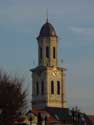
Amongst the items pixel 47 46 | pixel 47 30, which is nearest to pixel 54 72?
pixel 47 46

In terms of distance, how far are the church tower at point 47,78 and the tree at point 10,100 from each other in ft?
235

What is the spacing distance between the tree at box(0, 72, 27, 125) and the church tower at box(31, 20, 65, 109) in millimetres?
71564

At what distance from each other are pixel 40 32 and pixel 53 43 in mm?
4281

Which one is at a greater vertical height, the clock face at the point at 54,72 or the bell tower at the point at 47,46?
the bell tower at the point at 47,46

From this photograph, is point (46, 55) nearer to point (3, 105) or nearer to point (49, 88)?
point (49, 88)

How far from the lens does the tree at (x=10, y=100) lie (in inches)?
2734

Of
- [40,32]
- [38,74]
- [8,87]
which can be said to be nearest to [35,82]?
[38,74]

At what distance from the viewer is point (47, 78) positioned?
5881 inches

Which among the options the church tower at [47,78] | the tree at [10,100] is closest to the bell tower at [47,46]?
the church tower at [47,78]

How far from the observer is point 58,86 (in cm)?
14912

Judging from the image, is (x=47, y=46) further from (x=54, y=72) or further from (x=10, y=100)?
(x=10, y=100)

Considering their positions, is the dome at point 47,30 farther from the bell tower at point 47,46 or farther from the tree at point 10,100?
the tree at point 10,100

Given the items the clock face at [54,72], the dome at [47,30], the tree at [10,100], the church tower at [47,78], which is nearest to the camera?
the tree at [10,100]

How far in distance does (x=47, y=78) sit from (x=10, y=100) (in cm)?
7895
